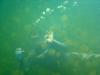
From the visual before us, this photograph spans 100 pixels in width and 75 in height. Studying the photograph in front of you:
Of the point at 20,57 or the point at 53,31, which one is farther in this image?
the point at 53,31

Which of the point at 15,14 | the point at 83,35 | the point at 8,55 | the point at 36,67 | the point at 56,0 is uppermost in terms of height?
the point at 56,0

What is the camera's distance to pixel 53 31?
5.26 meters

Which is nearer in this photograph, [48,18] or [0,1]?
[48,18]

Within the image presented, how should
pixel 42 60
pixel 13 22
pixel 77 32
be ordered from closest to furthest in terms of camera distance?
pixel 42 60
pixel 77 32
pixel 13 22

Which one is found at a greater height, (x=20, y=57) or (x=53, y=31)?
(x=53, y=31)

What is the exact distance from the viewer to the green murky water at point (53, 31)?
14.5 ft

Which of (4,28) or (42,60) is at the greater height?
(4,28)

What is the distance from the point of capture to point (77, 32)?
534 cm

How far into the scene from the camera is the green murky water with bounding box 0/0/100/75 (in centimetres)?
441

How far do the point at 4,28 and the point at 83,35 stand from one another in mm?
2099

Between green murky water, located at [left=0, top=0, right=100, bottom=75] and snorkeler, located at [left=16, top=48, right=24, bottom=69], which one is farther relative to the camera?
snorkeler, located at [left=16, top=48, right=24, bottom=69]

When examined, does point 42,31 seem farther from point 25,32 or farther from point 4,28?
point 4,28

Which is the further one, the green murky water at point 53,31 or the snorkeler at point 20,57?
the snorkeler at point 20,57

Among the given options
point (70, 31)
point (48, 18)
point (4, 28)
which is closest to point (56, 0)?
point (48, 18)
